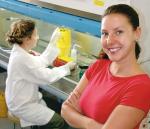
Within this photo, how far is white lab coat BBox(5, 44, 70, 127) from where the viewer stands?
238 centimetres

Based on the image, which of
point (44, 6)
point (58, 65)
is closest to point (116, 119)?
point (58, 65)

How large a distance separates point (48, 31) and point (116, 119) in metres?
1.76

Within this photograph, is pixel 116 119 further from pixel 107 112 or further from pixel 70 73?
pixel 70 73

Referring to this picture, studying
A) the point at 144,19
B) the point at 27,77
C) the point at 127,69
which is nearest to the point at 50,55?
the point at 27,77

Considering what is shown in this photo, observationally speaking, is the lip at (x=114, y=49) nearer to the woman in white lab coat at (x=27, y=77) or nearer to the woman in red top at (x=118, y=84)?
the woman in red top at (x=118, y=84)

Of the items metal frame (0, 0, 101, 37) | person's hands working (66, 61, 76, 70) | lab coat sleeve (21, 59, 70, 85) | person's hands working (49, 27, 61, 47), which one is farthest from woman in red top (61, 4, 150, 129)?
person's hands working (49, 27, 61, 47)

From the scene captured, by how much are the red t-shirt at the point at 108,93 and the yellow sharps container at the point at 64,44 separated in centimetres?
108

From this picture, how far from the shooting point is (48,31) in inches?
117

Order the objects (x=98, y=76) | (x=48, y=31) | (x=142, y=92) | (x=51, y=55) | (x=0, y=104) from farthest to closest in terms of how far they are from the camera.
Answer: (x=0, y=104)
(x=48, y=31)
(x=51, y=55)
(x=98, y=76)
(x=142, y=92)

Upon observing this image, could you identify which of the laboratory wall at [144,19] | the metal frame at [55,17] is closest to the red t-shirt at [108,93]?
the laboratory wall at [144,19]

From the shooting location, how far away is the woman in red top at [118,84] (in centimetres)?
135

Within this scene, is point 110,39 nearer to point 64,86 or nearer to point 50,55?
point 64,86

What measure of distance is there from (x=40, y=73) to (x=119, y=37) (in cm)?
107

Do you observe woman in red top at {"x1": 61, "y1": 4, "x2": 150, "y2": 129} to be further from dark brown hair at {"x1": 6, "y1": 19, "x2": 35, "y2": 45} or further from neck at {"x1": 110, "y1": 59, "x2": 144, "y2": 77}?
dark brown hair at {"x1": 6, "y1": 19, "x2": 35, "y2": 45}
